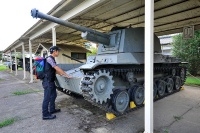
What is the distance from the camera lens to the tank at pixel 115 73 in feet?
12.5

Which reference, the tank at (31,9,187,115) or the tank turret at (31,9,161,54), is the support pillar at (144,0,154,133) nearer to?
the tank at (31,9,187,115)

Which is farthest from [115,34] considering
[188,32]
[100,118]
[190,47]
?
[190,47]

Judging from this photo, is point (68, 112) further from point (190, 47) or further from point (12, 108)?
point (190, 47)

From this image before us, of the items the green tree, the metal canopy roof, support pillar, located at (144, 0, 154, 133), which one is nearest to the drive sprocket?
support pillar, located at (144, 0, 154, 133)

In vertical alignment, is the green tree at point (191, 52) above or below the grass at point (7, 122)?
above

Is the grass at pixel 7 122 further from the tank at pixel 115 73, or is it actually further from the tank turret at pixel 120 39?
the tank turret at pixel 120 39

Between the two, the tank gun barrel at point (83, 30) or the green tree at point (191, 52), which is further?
the green tree at point (191, 52)

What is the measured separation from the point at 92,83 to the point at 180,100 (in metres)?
4.22

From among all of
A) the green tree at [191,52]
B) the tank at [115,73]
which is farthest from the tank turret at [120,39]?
the green tree at [191,52]

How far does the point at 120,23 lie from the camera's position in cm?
830

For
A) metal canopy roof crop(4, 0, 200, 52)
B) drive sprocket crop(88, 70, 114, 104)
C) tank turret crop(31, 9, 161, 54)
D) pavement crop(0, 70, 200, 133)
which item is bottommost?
pavement crop(0, 70, 200, 133)

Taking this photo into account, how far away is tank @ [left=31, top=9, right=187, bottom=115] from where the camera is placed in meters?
3.82

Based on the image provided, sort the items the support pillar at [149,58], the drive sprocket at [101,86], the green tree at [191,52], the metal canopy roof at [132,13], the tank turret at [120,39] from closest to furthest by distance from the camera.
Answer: the support pillar at [149,58] < the drive sprocket at [101,86] < the tank turret at [120,39] < the metal canopy roof at [132,13] < the green tree at [191,52]

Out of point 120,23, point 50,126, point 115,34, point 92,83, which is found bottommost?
point 50,126
